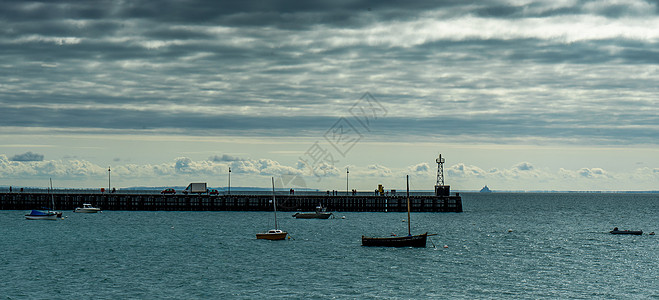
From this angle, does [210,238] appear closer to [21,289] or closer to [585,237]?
[21,289]

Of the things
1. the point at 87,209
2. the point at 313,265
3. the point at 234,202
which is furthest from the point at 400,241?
the point at 87,209

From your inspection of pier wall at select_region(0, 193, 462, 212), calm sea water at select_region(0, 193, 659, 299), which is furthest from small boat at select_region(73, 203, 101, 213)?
calm sea water at select_region(0, 193, 659, 299)

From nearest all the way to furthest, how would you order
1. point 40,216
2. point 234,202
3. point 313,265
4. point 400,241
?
1. point 313,265
2. point 400,241
3. point 40,216
4. point 234,202

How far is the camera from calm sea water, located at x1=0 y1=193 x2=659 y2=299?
55875 millimetres

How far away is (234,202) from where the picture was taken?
170m

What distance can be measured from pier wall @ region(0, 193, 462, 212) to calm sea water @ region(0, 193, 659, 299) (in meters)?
51.8

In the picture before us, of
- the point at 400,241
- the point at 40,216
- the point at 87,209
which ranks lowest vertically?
the point at 400,241

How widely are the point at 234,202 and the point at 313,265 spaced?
102612 mm

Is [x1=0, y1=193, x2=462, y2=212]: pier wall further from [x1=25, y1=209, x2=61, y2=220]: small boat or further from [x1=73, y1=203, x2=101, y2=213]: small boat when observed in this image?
[x1=25, y1=209, x2=61, y2=220]: small boat

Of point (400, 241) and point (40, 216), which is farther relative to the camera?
point (40, 216)

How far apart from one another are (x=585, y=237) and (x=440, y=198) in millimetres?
62163

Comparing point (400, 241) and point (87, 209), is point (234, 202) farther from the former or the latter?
point (400, 241)

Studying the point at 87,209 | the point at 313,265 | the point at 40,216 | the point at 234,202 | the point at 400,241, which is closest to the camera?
the point at 313,265

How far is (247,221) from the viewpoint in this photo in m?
137
